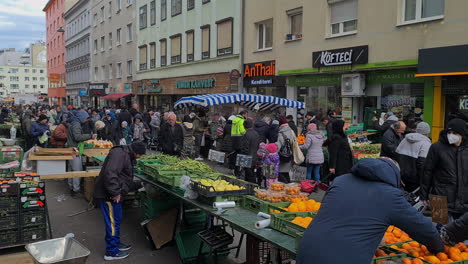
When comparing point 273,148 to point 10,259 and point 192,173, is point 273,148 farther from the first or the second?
point 10,259

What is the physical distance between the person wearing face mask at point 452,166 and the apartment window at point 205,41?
776 inches

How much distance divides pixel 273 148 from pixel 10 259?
19.1 ft

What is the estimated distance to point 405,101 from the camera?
14.0 meters

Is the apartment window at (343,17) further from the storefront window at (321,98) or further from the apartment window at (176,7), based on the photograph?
the apartment window at (176,7)

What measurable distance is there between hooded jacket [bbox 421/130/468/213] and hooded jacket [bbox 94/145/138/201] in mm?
4642

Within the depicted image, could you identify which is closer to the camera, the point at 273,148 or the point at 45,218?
the point at 45,218

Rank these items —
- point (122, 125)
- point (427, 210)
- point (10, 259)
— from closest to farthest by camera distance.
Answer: point (10, 259), point (427, 210), point (122, 125)

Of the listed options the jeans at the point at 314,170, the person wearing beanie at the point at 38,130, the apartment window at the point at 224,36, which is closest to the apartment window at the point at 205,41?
the apartment window at the point at 224,36

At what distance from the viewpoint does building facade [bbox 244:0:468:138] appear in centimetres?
1304

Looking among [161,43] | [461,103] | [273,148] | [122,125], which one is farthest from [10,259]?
[161,43]

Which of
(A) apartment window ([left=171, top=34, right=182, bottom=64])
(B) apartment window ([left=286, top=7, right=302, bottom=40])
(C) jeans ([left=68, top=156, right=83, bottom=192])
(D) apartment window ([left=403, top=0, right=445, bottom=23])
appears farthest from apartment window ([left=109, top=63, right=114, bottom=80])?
(D) apartment window ([left=403, top=0, right=445, bottom=23])

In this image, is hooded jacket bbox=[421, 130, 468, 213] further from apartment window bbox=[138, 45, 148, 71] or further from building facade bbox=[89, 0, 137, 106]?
building facade bbox=[89, 0, 137, 106]

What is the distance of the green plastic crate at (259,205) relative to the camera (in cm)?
520

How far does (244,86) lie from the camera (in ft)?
71.1
